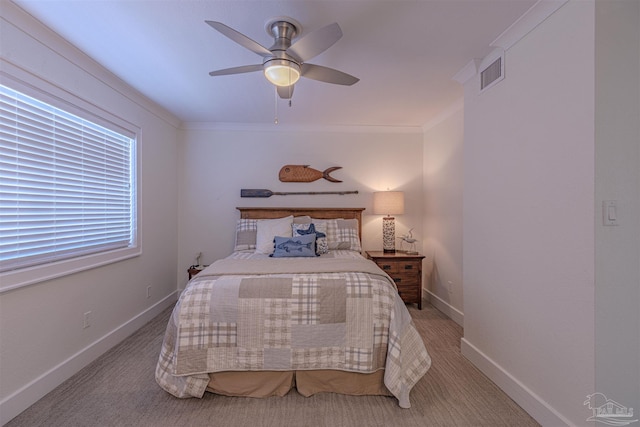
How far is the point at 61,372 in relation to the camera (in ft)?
6.49

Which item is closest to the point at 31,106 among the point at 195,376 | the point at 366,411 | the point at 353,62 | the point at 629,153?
the point at 195,376

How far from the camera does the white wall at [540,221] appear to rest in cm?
141

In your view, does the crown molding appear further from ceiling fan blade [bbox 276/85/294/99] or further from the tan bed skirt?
the tan bed skirt

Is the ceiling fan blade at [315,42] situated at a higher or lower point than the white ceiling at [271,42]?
lower

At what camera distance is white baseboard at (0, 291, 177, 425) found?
1.65 metres

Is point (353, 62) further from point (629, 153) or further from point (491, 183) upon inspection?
point (629, 153)

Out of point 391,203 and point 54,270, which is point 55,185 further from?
point 391,203

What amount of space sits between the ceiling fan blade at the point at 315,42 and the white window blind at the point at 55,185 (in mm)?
1739

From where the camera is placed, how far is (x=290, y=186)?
393cm

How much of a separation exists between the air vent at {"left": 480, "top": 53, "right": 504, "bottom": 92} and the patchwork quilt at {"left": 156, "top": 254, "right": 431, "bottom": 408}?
67.5 inches

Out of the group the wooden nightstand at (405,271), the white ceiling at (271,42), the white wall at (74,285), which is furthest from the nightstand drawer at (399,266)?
the white wall at (74,285)

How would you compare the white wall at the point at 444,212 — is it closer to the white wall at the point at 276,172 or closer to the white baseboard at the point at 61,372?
the white wall at the point at 276,172

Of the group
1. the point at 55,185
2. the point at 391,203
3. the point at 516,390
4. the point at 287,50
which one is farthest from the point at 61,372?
the point at 391,203

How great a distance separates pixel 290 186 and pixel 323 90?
1.49m
